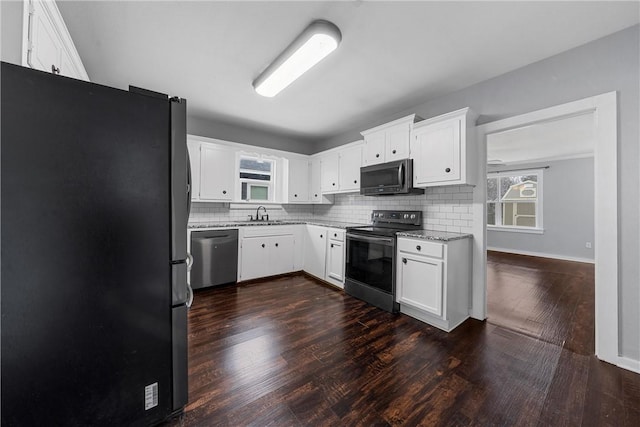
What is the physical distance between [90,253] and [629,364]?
3497 millimetres

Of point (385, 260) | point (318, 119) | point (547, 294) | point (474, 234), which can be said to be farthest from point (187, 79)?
point (547, 294)

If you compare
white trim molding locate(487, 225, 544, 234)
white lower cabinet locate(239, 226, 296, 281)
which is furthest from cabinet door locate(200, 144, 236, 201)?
white trim molding locate(487, 225, 544, 234)

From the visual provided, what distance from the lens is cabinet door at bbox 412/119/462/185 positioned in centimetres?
253

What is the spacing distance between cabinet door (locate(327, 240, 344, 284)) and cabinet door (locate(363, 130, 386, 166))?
126 centimetres

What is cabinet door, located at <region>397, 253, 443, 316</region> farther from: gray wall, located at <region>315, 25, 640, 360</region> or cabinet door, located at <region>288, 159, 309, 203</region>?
cabinet door, located at <region>288, 159, 309, 203</region>

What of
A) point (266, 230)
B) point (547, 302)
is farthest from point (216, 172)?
point (547, 302)

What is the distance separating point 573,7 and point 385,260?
8.10ft

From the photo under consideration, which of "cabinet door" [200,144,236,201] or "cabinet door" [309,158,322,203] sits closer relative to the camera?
"cabinet door" [200,144,236,201]

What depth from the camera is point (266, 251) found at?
3902mm

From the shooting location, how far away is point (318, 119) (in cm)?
386

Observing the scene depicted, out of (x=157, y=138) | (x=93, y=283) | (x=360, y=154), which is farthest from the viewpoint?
(x=360, y=154)

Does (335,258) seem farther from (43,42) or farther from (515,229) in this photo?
(515,229)

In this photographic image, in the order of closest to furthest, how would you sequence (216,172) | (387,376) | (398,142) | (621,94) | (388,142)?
(387,376), (621,94), (398,142), (388,142), (216,172)

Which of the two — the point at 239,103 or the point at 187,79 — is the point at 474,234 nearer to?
the point at 239,103
